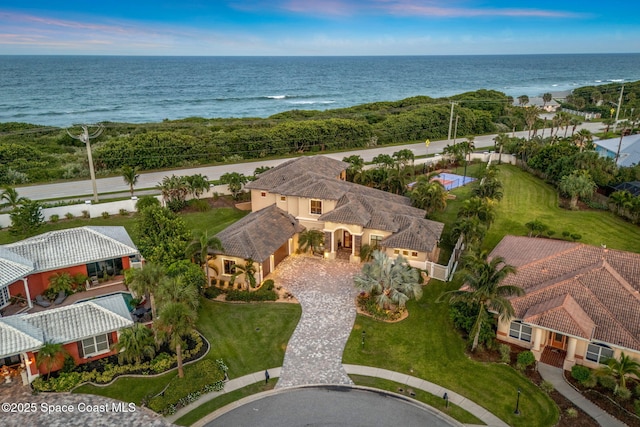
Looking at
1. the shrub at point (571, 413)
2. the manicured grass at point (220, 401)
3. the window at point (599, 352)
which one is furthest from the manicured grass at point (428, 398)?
the window at point (599, 352)

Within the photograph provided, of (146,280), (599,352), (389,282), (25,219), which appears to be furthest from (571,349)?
(25,219)

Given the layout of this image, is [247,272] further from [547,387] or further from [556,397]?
[556,397]

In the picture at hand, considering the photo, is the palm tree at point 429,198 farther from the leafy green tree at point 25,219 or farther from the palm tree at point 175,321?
the leafy green tree at point 25,219

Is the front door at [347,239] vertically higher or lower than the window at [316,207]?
lower

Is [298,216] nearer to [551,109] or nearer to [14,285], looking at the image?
[14,285]

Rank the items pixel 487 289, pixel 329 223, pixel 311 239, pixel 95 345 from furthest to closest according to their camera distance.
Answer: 1. pixel 311 239
2. pixel 329 223
3. pixel 95 345
4. pixel 487 289

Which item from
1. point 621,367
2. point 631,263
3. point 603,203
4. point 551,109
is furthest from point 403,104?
point 621,367

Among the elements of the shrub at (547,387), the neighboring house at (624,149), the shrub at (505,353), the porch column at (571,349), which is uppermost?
the neighboring house at (624,149)

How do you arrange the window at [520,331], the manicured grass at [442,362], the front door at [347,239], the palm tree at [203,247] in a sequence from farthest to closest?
1. the front door at [347,239]
2. the palm tree at [203,247]
3. the window at [520,331]
4. the manicured grass at [442,362]
